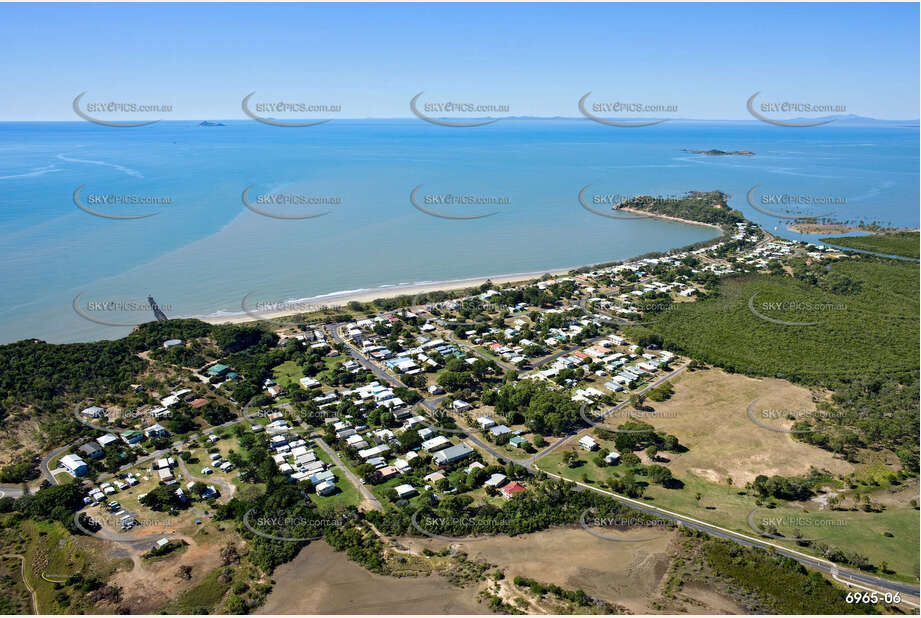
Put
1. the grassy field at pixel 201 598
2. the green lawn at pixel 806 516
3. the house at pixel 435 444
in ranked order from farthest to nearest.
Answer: the house at pixel 435 444 → the green lawn at pixel 806 516 → the grassy field at pixel 201 598

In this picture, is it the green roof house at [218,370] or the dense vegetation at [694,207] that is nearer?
the green roof house at [218,370]

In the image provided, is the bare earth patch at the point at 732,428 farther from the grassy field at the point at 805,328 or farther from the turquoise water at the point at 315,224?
the turquoise water at the point at 315,224

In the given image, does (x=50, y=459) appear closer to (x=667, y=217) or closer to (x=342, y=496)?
(x=342, y=496)

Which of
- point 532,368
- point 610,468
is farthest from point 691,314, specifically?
point 610,468

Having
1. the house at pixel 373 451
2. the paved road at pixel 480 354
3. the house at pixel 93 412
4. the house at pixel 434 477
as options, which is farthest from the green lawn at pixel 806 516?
the house at pixel 93 412

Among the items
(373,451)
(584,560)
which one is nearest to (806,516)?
(584,560)

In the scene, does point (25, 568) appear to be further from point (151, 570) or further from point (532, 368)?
point (532, 368)
